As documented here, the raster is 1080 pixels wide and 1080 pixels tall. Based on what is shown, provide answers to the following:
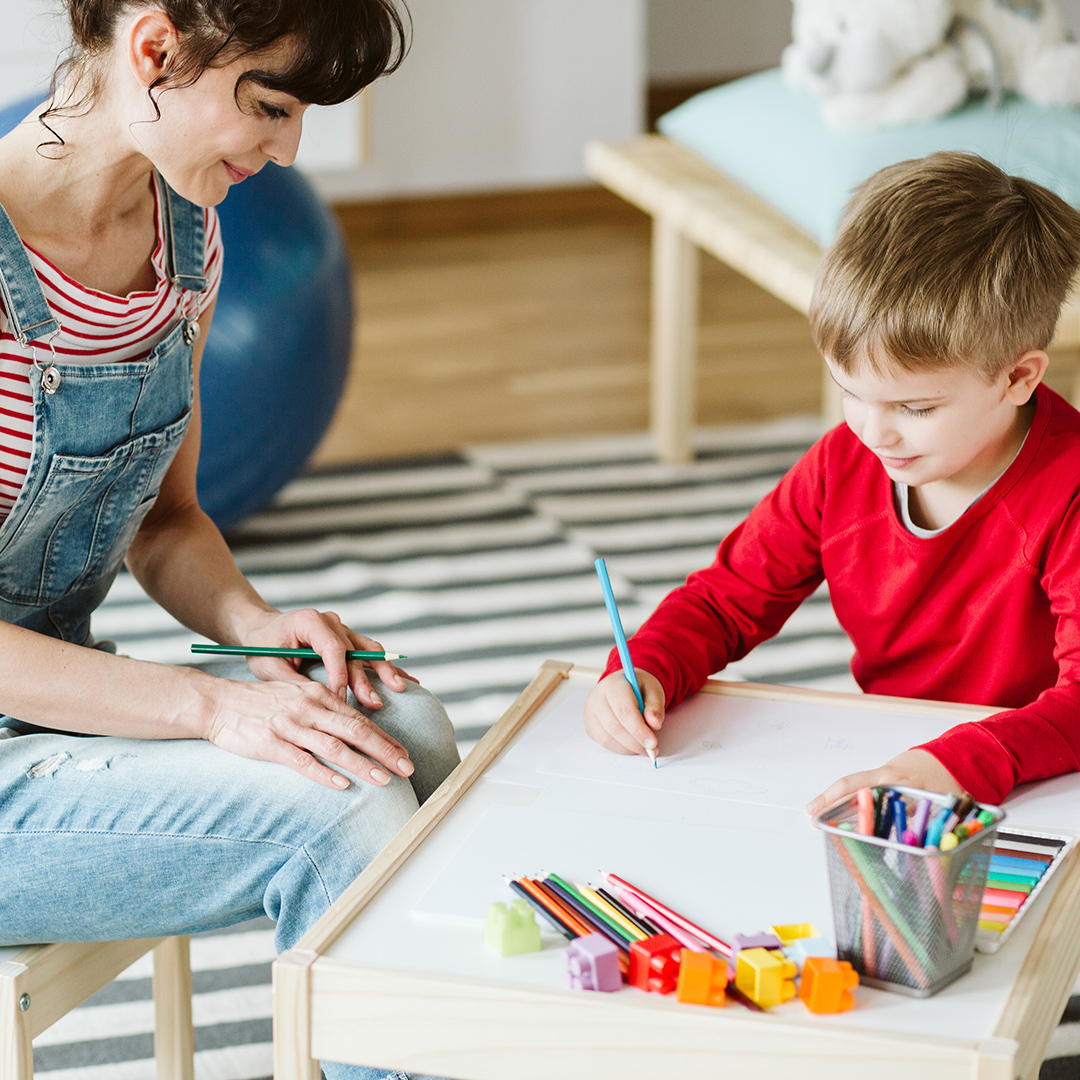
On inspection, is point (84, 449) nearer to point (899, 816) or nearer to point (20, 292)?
point (20, 292)

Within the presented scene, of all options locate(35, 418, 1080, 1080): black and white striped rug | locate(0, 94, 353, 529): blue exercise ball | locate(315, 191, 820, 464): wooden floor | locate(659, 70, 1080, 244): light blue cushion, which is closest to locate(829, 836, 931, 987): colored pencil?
locate(35, 418, 1080, 1080): black and white striped rug

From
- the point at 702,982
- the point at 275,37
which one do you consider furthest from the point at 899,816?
the point at 275,37

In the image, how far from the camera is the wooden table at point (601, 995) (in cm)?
64

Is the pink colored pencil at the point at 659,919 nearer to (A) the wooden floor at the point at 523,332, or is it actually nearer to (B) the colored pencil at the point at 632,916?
(B) the colored pencil at the point at 632,916

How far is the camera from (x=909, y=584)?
106cm

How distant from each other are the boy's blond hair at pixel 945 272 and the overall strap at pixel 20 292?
0.49 metres

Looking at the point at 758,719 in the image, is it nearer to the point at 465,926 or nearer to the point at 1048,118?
the point at 465,926

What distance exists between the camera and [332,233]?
7.35ft

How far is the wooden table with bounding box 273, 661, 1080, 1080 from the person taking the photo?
25.4 inches

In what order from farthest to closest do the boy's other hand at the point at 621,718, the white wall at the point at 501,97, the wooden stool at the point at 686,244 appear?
the white wall at the point at 501,97, the wooden stool at the point at 686,244, the boy's other hand at the point at 621,718

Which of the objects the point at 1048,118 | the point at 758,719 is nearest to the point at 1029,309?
the point at 758,719

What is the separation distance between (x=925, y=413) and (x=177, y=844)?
532 mm

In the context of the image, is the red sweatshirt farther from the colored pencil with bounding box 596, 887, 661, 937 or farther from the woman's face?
the woman's face

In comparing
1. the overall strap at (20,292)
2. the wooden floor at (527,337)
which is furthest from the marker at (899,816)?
the wooden floor at (527,337)
